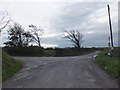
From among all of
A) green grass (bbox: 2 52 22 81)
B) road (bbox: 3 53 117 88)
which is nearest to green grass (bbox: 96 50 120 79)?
road (bbox: 3 53 117 88)

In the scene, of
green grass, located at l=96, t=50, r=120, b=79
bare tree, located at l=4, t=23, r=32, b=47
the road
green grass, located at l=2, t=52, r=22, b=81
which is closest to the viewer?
the road

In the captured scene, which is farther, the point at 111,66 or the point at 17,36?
the point at 17,36

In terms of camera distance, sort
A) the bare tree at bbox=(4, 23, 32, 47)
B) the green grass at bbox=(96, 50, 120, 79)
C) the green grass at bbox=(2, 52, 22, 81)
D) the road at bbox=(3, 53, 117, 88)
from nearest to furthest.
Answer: the road at bbox=(3, 53, 117, 88)
the green grass at bbox=(96, 50, 120, 79)
the green grass at bbox=(2, 52, 22, 81)
the bare tree at bbox=(4, 23, 32, 47)

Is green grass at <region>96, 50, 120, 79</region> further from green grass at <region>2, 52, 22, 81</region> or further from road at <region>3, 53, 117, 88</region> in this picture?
green grass at <region>2, 52, 22, 81</region>

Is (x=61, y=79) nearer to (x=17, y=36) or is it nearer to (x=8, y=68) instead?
(x=8, y=68)

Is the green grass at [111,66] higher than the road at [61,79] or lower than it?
higher

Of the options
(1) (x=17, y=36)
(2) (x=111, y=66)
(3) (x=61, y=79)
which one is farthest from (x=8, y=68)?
(1) (x=17, y=36)

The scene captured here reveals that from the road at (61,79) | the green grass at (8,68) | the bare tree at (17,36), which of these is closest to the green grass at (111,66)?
the road at (61,79)

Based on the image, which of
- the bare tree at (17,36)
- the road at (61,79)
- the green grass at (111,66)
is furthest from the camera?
the bare tree at (17,36)

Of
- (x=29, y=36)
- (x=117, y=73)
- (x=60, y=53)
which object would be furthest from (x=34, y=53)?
(x=117, y=73)

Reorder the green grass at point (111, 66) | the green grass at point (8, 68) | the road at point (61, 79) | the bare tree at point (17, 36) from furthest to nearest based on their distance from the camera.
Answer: the bare tree at point (17, 36), the green grass at point (8, 68), the green grass at point (111, 66), the road at point (61, 79)

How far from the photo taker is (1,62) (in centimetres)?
2403

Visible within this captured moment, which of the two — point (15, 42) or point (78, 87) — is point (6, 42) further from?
point (78, 87)

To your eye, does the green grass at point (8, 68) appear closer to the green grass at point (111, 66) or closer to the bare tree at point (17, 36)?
the green grass at point (111, 66)
